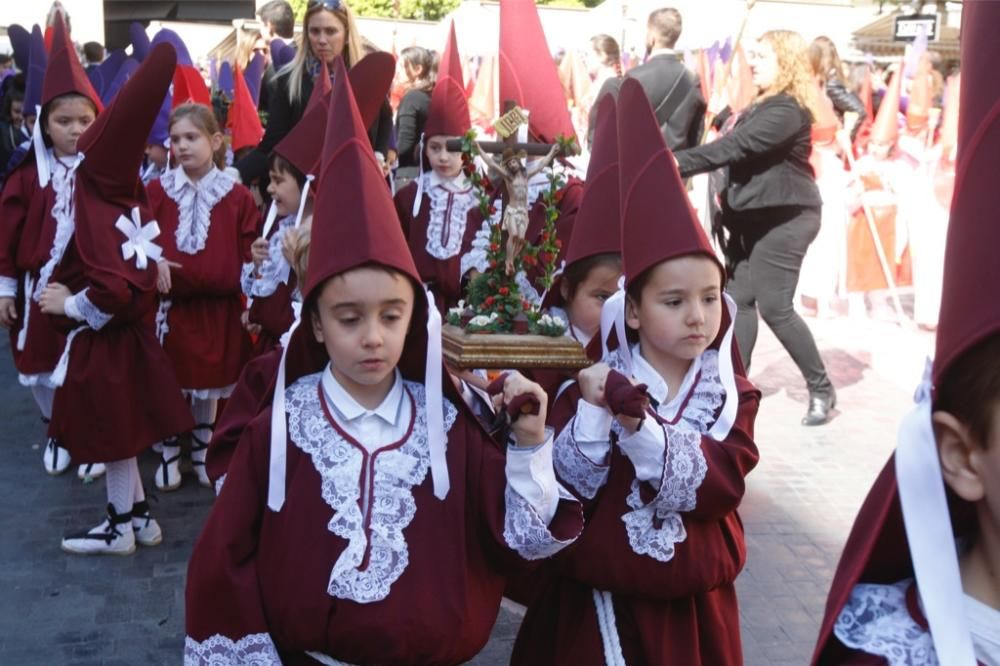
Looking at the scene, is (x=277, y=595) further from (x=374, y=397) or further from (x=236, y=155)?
(x=236, y=155)

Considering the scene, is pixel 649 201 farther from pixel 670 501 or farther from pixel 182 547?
pixel 182 547

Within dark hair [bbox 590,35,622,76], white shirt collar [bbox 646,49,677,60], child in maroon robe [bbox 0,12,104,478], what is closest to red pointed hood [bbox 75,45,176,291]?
child in maroon robe [bbox 0,12,104,478]

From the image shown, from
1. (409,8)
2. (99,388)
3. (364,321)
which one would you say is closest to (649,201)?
(364,321)

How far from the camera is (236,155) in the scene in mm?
7605

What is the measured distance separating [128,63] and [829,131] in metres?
5.94

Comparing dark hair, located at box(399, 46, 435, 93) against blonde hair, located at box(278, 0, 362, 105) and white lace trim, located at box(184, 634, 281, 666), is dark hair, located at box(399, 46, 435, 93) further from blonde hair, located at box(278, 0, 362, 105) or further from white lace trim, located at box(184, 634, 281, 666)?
white lace trim, located at box(184, 634, 281, 666)

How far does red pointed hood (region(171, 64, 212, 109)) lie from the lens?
7.33m

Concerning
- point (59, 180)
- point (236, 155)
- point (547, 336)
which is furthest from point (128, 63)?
point (547, 336)

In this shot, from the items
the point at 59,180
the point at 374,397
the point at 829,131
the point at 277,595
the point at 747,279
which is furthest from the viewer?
the point at 829,131

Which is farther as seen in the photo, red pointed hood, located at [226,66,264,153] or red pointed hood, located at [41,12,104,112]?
red pointed hood, located at [226,66,264,153]

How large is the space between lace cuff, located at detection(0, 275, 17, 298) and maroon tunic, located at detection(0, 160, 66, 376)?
0.06 feet

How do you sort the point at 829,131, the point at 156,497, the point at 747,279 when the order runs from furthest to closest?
the point at 829,131, the point at 747,279, the point at 156,497

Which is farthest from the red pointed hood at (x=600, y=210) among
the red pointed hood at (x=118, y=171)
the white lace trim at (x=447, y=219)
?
the white lace trim at (x=447, y=219)

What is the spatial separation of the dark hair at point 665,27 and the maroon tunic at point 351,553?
552 cm
